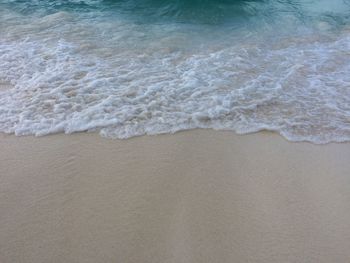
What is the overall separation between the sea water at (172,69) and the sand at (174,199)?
0.68 feet

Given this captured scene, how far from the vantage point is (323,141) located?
2.83 meters

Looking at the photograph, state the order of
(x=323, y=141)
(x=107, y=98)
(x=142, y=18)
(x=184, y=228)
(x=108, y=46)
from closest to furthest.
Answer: (x=184, y=228) → (x=323, y=141) → (x=107, y=98) → (x=108, y=46) → (x=142, y=18)

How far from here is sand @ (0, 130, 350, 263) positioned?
6.38 ft

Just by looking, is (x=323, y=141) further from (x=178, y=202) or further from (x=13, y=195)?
(x=13, y=195)

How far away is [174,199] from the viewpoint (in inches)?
88.6

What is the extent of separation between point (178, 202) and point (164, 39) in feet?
9.59

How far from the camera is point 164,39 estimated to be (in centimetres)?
467

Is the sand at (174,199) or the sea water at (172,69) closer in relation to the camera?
the sand at (174,199)

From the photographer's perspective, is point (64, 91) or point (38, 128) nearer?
point (38, 128)

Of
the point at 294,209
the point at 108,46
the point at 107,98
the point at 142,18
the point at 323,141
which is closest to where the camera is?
the point at 294,209

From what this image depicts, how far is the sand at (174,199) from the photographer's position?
1.94m

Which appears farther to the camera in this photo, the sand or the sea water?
the sea water

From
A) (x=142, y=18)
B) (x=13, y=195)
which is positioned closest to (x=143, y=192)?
(x=13, y=195)

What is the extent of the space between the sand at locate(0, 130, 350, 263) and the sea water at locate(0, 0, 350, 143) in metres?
0.21
